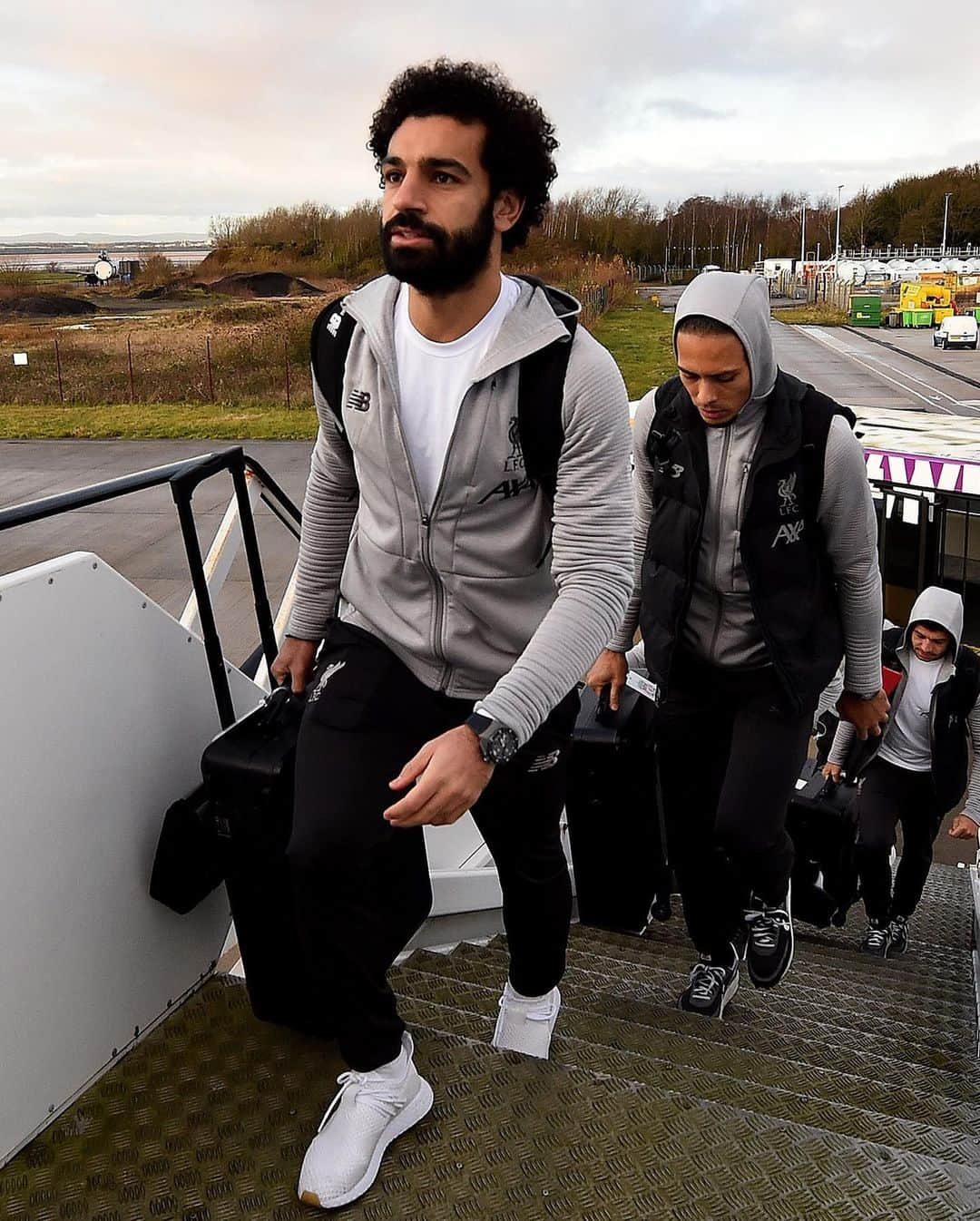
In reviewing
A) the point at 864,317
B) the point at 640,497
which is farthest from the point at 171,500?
the point at 864,317

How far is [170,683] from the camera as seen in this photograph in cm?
241

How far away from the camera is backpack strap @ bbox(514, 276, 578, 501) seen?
6.38 ft

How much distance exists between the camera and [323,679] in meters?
2.08

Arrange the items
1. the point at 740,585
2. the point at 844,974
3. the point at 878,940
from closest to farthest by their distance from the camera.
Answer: the point at 740,585 < the point at 844,974 < the point at 878,940

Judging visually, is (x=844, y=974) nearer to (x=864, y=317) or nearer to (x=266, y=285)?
(x=266, y=285)

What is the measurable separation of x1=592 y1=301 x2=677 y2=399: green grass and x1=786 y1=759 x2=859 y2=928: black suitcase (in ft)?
66.1

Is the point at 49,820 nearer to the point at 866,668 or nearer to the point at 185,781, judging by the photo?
the point at 185,781

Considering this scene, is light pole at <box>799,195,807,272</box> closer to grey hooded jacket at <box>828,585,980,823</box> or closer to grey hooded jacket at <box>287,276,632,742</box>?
grey hooded jacket at <box>828,585,980,823</box>

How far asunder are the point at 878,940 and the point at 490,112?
14.2 ft

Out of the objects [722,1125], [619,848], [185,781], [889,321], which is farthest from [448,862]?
[889,321]

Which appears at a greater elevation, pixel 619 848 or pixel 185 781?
pixel 185 781

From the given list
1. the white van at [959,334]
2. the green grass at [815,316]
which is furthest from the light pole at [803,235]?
the white van at [959,334]

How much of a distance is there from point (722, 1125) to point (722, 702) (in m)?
1.13

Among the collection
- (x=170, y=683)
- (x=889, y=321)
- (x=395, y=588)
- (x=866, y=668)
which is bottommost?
(x=889, y=321)
